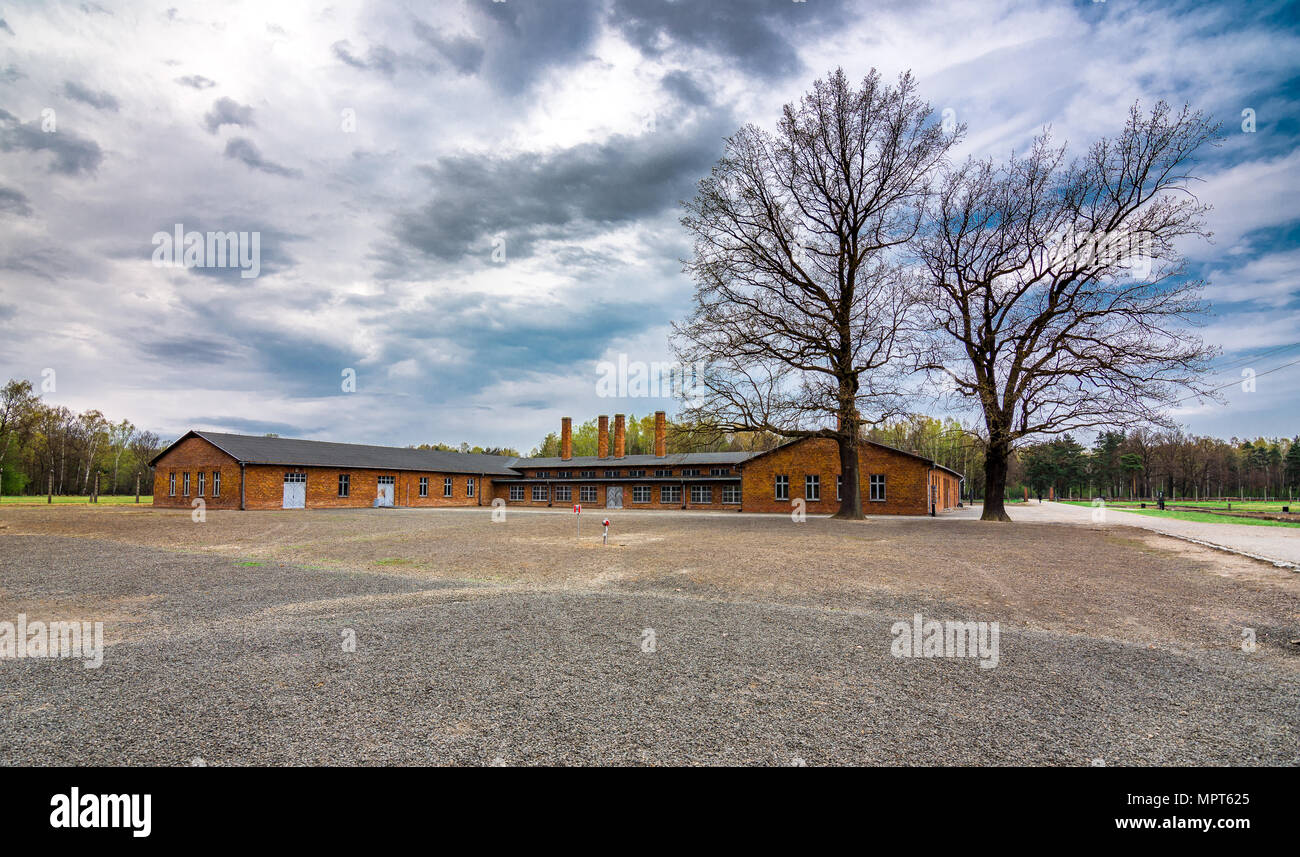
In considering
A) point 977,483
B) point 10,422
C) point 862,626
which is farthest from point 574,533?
point 977,483

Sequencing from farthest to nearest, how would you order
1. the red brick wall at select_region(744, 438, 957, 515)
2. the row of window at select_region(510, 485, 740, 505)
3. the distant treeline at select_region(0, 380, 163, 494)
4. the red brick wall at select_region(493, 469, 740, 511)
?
the distant treeline at select_region(0, 380, 163, 494) < the red brick wall at select_region(493, 469, 740, 511) < the row of window at select_region(510, 485, 740, 505) < the red brick wall at select_region(744, 438, 957, 515)

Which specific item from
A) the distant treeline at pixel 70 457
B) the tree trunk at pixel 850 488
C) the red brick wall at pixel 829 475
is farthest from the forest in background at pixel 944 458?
the tree trunk at pixel 850 488

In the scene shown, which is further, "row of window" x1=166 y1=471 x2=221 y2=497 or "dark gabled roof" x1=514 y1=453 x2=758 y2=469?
"dark gabled roof" x1=514 y1=453 x2=758 y2=469

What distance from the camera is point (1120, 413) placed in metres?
27.1

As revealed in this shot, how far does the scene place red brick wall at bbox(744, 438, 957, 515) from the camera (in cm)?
4031

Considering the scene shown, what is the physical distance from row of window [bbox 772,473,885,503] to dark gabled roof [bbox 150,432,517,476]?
102 ft

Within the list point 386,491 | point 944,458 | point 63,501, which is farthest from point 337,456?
point 944,458

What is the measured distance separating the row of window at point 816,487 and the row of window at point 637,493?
660cm

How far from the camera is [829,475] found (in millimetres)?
42875

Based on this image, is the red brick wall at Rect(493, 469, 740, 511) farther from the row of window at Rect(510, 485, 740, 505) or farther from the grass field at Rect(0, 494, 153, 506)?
the grass field at Rect(0, 494, 153, 506)

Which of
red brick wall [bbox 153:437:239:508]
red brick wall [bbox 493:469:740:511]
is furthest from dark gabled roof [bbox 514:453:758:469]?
red brick wall [bbox 153:437:239:508]

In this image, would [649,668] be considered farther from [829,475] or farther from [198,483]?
[198,483]
